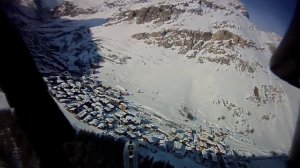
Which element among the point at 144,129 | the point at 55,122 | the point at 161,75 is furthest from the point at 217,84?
the point at 55,122

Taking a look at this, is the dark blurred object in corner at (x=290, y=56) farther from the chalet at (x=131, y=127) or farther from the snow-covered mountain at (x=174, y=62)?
the chalet at (x=131, y=127)

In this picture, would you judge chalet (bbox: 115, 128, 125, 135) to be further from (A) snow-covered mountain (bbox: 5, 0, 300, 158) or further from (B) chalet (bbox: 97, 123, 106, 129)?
(A) snow-covered mountain (bbox: 5, 0, 300, 158)

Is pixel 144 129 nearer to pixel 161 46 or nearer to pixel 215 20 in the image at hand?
pixel 161 46

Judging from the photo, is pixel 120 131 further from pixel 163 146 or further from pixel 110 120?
pixel 163 146

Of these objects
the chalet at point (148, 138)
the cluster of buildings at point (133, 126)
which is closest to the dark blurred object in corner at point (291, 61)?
the cluster of buildings at point (133, 126)

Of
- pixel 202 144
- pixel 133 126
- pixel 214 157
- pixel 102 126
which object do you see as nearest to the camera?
pixel 102 126

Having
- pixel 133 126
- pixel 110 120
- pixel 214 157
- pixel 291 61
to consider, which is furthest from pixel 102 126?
pixel 291 61

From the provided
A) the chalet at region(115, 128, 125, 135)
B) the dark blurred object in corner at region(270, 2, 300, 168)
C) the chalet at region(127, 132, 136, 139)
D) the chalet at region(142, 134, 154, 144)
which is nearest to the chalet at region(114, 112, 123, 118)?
the chalet at region(115, 128, 125, 135)
